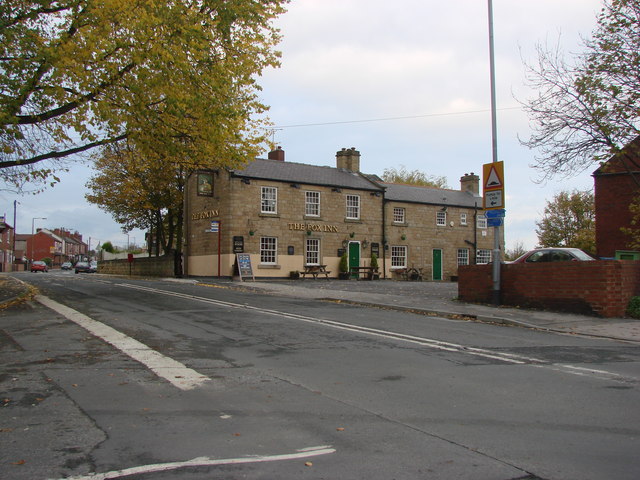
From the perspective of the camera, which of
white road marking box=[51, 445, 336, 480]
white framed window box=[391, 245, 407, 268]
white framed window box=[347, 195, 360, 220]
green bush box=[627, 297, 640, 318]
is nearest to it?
white road marking box=[51, 445, 336, 480]

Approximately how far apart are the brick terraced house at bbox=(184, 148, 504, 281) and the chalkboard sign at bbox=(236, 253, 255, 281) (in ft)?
5.21

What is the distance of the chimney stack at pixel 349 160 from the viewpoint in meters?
39.2

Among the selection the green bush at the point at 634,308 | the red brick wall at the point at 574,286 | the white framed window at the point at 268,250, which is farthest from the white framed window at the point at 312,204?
the green bush at the point at 634,308

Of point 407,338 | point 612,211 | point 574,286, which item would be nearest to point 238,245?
point 612,211

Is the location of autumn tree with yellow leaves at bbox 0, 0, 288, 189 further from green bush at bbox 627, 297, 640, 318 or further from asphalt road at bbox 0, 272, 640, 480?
green bush at bbox 627, 297, 640, 318

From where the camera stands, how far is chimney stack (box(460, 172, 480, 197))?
4600 cm

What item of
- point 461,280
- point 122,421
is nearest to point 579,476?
point 122,421

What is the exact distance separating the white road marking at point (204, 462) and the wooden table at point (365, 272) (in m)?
31.1

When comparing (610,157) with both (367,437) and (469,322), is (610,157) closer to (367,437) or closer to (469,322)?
(469,322)

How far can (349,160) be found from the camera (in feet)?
129

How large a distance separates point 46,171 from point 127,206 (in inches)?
990

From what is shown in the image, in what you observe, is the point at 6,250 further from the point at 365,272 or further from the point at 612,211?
the point at 612,211

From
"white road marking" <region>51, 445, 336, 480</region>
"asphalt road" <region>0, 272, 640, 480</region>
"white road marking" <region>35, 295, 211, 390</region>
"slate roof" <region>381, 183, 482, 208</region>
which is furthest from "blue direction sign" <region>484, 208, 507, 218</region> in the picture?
"slate roof" <region>381, 183, 482, 208</region>

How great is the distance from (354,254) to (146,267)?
15954mm
